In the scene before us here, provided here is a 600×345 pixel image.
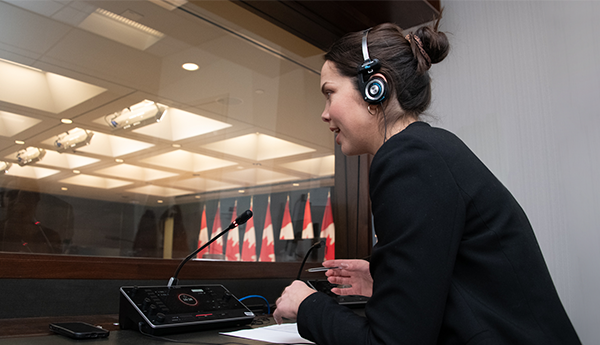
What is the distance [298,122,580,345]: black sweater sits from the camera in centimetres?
63

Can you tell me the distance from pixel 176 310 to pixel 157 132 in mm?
1141

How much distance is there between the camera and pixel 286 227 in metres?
2.34

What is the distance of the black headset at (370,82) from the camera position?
2.87 ft

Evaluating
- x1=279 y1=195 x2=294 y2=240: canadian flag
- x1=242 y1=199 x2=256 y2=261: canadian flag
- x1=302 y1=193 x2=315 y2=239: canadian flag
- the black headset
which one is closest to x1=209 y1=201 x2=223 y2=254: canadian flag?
x1=242 y1=199 x2=256 y2=261: canadian flag

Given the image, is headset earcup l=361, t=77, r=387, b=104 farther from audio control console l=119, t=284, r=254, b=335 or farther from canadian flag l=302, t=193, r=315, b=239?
canadian flag l=302, t=193, r=315, b=239

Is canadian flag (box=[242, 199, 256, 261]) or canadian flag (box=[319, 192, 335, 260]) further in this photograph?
canadian flag (box=[319, 192, 335, 260])

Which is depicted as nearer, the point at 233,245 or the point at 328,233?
the point at 233,245

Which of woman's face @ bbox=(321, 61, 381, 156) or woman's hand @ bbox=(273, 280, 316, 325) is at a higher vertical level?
woman's face @ bbox=(321, 61, 381, 156)

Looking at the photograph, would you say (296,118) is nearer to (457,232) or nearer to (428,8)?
(428,8)

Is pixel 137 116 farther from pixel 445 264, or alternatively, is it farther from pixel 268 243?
pixel 445 264

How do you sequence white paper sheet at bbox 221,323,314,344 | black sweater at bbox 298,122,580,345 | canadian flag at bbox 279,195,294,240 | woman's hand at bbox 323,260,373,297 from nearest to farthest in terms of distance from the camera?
black sweater at bbox 298,122,580,345, white paper sheet at bbox 221,323,314,344, woman's hand at bbox 323,260,373,297, canadian flag at bbox 279,195,294,240

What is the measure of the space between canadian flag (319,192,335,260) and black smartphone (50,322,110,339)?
1528 mm

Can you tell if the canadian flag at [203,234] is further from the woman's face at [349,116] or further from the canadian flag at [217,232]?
the woman's face at [349,116]

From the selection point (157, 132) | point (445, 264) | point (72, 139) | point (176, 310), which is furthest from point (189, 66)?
point (445, 264)
